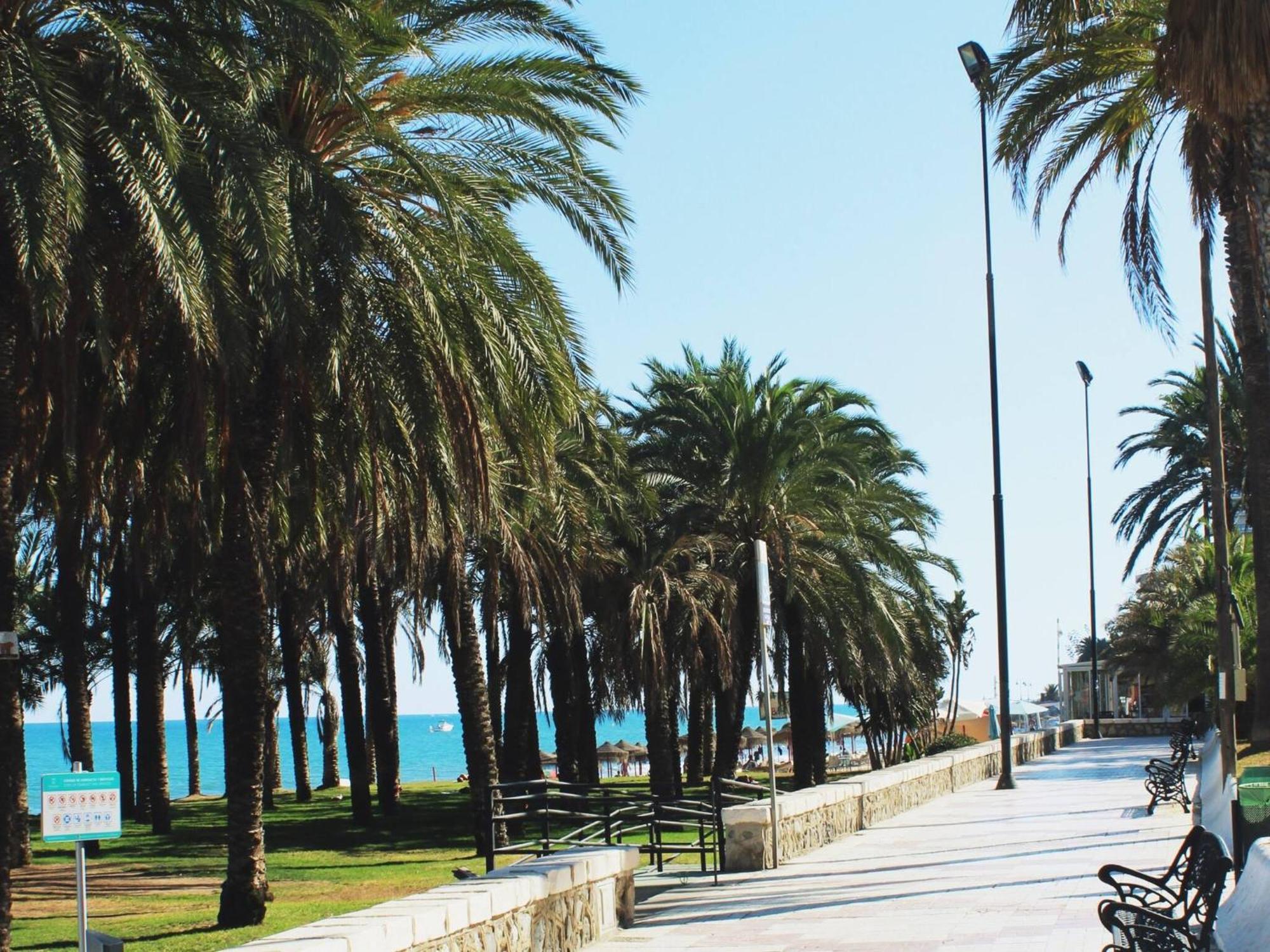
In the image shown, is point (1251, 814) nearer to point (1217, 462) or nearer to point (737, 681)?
point (1217, 462)

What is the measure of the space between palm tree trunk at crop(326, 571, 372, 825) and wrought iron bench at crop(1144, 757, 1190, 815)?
1471 cm

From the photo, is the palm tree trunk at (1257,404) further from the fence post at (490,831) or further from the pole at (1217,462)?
the fence post at (490,831)

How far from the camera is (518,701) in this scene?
104 ft

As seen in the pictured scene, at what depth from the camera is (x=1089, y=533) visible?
52.2 m

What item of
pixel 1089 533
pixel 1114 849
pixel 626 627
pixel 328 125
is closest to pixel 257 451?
pixel 328 125

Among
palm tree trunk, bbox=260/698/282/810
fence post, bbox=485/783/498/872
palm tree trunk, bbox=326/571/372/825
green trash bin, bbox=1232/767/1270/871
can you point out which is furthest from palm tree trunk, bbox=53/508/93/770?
green trash bin, bbox=1232/767/1270/871

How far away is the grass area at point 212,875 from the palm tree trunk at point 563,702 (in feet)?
8.74

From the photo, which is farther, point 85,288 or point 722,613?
point 722,613

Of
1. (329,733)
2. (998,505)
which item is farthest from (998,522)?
(329,733)

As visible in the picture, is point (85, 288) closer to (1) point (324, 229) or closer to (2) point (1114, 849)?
(1) point (324, 229)

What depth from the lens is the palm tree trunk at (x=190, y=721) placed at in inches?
1710

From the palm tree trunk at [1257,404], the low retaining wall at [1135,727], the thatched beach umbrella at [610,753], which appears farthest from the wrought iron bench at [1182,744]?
the thatched beach umbrella at [610,753]

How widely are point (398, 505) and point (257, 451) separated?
2186 mm

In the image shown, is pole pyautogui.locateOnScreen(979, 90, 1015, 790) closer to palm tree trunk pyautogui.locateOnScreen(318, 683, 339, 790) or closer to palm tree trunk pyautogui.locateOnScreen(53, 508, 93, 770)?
palm tree trunk pyautogui.locateOnScreen(53, 508, 93, 770)
